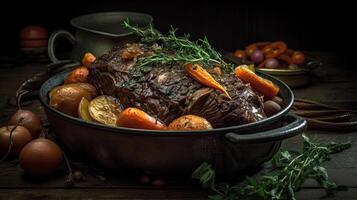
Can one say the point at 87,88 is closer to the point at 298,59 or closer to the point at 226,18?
the point at 298,59

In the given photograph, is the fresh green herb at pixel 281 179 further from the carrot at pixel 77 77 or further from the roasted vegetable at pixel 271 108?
the carrot at pixel 77 77

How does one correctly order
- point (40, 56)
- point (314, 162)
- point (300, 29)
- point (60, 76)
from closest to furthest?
point (314, 162), point (60, 76), point (40, 56), point (300, 29)

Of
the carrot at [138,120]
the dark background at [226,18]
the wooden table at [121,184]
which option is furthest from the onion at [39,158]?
the dark background at [226,18]

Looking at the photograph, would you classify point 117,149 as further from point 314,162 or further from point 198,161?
point 314,162

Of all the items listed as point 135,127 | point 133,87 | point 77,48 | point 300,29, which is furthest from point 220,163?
point 300,29

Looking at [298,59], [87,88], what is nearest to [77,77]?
[87,88]
